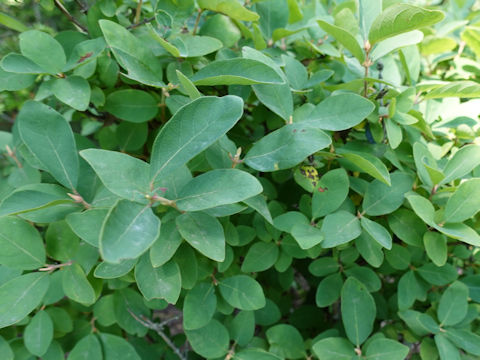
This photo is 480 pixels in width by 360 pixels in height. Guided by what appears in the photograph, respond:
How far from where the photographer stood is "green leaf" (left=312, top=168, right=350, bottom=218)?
0.70 metres

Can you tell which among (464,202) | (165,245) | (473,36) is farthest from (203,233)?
(473,36)

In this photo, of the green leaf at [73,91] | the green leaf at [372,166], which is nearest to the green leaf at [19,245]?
the green leaf at [73,91]

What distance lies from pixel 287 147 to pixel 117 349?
23.0 inches

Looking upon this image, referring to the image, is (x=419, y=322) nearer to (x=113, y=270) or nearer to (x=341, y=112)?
(x=341, y=112)

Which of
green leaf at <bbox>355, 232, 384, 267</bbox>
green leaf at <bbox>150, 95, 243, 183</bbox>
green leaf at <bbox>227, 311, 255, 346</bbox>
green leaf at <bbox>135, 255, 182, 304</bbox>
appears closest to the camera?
green leaf at <bbox>150, 95, 243, 183</bbox>

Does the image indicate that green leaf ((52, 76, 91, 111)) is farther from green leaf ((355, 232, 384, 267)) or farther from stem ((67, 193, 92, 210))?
green leaf ((355, 232, 384, 267))

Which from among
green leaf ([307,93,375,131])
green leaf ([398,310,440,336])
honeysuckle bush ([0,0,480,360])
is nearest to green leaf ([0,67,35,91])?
honeysuckle bush ([0,0,480,360])

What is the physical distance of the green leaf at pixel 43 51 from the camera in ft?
2.24

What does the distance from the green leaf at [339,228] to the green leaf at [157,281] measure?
10.0 inches

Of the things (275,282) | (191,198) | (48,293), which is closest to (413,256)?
(275,282)

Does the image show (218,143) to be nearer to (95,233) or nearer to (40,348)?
(95,233)

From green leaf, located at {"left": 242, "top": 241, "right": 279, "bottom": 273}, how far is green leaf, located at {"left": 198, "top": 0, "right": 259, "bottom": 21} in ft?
1.47

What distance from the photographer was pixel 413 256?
2.95ft

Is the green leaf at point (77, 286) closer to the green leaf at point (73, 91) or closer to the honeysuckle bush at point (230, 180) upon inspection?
the honeysuckle bush at point (230, 180)
